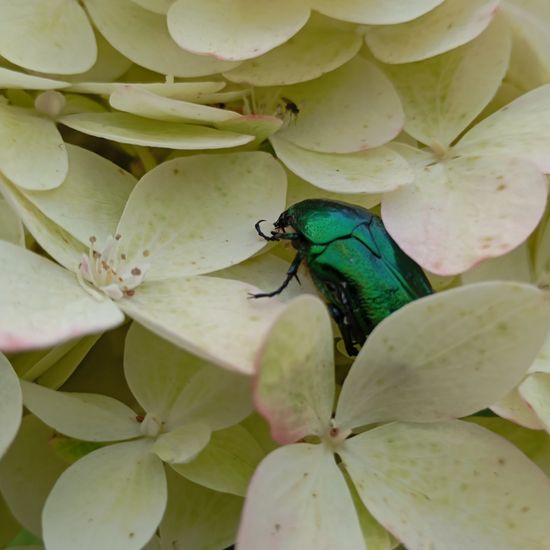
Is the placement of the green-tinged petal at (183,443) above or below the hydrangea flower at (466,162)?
below

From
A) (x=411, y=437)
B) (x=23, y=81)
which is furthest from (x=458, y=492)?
(x=23, y=81)

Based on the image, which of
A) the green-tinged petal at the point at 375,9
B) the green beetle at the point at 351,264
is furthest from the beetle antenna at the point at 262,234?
the green-tinged petal at the point at 375,9

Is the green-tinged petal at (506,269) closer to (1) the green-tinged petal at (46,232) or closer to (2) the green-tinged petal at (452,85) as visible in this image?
(2) the green-tinged petal at (452,85)

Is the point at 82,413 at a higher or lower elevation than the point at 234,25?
lower

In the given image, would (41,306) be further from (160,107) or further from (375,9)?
(375,9)

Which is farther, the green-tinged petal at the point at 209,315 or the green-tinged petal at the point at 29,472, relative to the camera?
the green-tinged petal at the point at 29,472

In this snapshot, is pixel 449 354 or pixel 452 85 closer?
pixel 449 354

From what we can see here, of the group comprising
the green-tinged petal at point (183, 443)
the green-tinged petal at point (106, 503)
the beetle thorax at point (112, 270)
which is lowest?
the green-tinged petal at point (106, 503)

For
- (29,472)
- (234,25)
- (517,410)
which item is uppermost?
(234,25)

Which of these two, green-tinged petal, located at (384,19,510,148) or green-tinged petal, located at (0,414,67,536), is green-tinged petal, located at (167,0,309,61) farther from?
green-tinged petal, located at (0,414,67,536)
